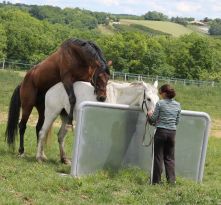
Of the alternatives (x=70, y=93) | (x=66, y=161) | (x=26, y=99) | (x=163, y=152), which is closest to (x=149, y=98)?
(x=163, y=152)

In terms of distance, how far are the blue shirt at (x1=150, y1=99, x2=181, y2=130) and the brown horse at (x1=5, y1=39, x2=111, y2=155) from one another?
1.44 meters

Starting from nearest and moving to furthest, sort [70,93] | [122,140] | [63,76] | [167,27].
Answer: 1. [122,140]
2. [70,93]
3. [63,76]
4. [167,27]

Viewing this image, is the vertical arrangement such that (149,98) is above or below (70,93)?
above

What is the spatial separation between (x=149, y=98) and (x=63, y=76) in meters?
2.03

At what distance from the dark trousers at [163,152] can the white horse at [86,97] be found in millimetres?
510

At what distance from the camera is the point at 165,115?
7.32 meters

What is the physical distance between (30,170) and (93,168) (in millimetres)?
994

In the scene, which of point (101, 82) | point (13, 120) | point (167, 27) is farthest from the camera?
point (167, 27)

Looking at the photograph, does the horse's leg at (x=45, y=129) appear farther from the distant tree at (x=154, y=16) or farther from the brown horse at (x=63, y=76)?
the distant tree at (x=154, y=16)

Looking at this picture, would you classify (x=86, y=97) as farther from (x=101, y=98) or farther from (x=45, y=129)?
(x=45, y=129)

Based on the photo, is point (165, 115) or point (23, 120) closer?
point (165, 115)

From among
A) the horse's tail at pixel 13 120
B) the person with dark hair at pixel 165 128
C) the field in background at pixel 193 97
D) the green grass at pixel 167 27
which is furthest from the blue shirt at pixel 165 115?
the green grass at pixel 167 27

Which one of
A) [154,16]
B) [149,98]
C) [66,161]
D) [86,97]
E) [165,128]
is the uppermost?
[154,16]

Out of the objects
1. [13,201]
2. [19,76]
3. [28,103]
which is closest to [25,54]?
[19,76]
